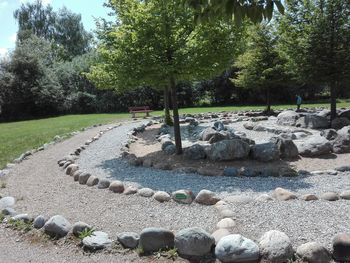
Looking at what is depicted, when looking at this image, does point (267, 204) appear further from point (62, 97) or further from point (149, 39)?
point (62, 97)

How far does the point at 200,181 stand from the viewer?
7973 mm

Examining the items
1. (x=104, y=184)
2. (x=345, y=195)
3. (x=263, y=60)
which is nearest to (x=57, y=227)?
(x=104, y=184)

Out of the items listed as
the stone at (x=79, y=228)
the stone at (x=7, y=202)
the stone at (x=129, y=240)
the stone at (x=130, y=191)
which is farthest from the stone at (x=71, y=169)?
the stone at (x=129, y=240)

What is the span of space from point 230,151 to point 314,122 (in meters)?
7.39

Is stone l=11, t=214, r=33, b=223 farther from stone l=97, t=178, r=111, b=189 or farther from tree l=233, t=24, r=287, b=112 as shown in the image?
tree l=233, t=24, r=287, b=112

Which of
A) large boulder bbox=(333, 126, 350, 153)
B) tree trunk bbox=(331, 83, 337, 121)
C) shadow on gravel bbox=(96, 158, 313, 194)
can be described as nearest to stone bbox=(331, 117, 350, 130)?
tree trunk bbox=(331, 83, 337, 121)

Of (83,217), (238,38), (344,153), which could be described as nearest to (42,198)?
(83,217)

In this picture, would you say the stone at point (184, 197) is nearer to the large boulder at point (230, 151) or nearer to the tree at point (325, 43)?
the large boulder at point (230, 151)

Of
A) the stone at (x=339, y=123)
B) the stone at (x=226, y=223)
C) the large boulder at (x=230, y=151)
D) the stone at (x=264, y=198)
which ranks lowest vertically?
the stone at (x=339, y=123)

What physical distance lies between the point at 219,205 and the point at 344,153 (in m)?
5.50

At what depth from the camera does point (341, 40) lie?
1553cm

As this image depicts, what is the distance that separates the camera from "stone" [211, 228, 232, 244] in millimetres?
4946

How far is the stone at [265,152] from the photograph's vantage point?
9516 mm

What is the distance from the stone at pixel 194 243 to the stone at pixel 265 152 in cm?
501
